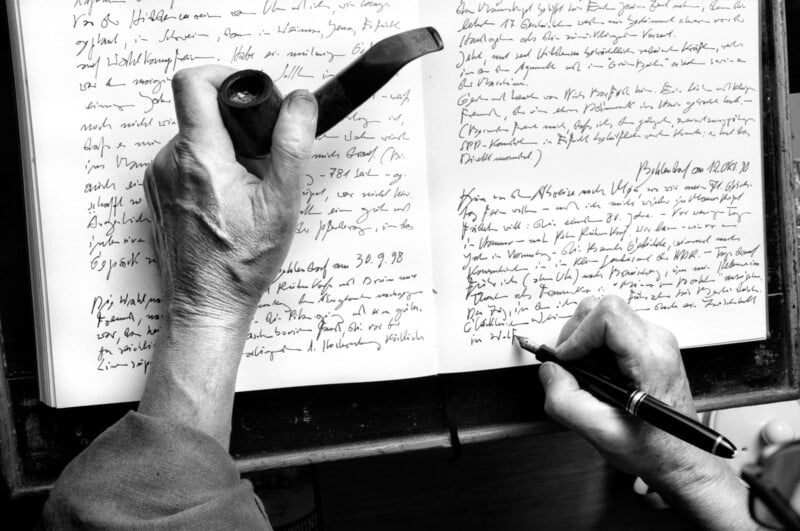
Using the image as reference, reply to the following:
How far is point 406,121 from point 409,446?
39cm

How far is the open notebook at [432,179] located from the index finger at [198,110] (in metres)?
0.08

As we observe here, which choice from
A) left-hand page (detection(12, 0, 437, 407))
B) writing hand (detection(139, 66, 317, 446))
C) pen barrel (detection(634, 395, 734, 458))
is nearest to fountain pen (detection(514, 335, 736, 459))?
pen barrel (detection(634, 395, 734, 458))

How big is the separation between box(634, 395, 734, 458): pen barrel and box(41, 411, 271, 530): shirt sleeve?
1.28 ft

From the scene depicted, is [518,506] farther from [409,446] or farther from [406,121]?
[406,121]

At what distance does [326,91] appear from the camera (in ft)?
2.21

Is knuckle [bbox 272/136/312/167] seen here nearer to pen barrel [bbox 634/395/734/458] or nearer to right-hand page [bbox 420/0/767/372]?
right-hand page [bbox 420/0/767/372]

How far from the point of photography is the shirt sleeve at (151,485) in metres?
0.55

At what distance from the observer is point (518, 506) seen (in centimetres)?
95

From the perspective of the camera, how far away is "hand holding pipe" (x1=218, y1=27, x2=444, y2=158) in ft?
2.09

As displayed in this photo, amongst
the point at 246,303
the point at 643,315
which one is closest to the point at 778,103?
the point at 643,315

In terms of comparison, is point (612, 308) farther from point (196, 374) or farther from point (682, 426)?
point (196, 374)

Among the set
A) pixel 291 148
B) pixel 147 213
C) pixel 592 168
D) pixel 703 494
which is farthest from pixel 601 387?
pixel 147 213

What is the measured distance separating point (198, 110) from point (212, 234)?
0.41 ft

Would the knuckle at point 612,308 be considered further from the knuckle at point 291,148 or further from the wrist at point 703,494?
the knuckle at point 291,148
